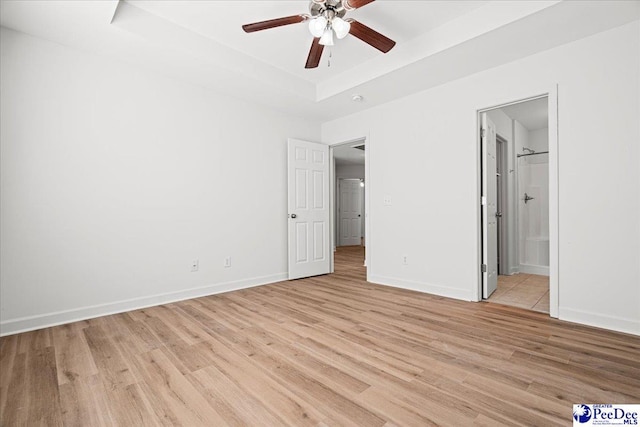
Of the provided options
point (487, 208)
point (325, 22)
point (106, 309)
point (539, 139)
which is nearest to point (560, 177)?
point (487, 208)

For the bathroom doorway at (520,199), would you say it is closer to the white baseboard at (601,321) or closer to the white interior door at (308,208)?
the white baseboard at (601,321)

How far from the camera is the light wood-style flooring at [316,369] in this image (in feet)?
5.02

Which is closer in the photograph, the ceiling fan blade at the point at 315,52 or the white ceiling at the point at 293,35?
the white ceiling at the point at 293,35

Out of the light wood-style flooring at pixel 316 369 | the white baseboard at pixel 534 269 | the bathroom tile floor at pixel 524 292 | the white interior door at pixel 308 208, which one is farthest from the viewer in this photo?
the white baseboard at pixel 534 269

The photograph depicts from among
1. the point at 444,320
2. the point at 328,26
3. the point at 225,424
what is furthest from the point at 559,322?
the point at 328,26

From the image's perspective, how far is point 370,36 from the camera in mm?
2512

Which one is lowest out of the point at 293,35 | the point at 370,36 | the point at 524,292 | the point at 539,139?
the point at 524,292

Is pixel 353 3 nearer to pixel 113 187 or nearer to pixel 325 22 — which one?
pixel 325 22

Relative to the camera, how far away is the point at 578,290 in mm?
2744

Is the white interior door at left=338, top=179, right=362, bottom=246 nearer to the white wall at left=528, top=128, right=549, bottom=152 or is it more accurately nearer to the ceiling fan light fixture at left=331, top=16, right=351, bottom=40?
the white wall at left=528, top=128, right=549, bottom=152

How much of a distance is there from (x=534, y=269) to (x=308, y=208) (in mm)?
3916

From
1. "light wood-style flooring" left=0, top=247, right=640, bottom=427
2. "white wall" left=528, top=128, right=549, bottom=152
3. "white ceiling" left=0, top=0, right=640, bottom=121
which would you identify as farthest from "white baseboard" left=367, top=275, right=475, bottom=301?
"white wall" left=528, top=128, right=549, bottom=152

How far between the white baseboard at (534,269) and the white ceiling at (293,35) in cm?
352

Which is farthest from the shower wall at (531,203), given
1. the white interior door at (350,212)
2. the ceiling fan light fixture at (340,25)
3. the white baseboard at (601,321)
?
the white interior door at (350,212)
